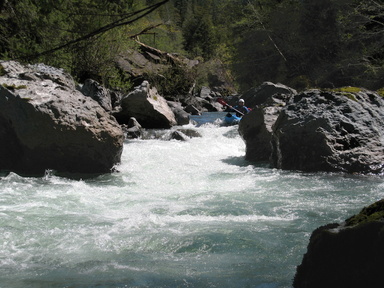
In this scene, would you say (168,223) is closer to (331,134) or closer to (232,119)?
(331,134)

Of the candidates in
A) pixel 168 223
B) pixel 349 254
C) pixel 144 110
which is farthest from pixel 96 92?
pixel 349 254

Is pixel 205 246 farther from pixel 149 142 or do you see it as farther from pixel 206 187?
pixel 149 142

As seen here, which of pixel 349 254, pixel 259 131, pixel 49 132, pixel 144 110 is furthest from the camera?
pixel 144 110

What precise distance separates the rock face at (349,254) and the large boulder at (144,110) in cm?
1159

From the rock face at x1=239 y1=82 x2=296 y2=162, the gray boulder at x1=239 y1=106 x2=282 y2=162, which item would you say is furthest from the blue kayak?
the gray boulder at x1=239 y1=106 x2=282 y2=162

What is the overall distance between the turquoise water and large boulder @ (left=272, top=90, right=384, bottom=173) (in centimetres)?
37

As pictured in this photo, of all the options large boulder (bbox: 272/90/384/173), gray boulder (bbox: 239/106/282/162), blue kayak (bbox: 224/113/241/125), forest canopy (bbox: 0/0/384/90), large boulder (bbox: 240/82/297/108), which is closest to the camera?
large boulder (bbox: 272/90/384/173)

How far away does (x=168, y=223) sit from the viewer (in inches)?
186

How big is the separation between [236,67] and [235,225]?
23402 mm

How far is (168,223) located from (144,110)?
957 centimetres

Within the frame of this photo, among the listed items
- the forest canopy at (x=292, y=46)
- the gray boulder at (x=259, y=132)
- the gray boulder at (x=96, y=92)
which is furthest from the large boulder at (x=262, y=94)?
the gray boulder at (x=259, y=132)

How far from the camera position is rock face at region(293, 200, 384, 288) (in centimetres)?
213

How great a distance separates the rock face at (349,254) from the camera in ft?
7.00

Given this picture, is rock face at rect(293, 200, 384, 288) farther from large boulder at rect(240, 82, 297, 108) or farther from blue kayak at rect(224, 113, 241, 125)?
large boulder at rect(240, 82, 297, 108)
